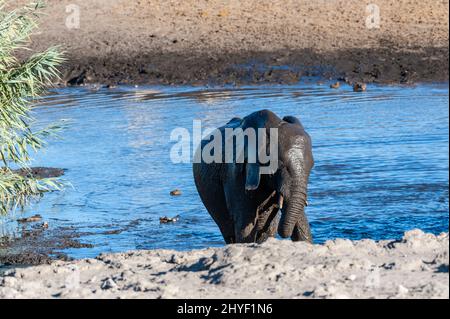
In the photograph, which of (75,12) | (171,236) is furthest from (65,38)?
(171,236)

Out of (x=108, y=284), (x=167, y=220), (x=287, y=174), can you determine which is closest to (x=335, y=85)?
(x=167, y=220)

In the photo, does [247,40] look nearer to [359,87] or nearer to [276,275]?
[359,87]

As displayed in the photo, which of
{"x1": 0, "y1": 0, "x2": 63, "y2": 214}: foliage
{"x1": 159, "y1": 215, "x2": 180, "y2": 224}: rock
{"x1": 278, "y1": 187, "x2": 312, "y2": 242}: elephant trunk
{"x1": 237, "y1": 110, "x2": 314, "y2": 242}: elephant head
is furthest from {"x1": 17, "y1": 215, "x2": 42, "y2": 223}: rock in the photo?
{"x1": 278, "y1": 187, "x2": 312, "y2": 242}: elephant trunk

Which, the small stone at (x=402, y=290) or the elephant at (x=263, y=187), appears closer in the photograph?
the small stone at (x=402, y=290)

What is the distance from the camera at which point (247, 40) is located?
1035 inches

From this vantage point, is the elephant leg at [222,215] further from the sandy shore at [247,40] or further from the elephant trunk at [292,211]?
the sandy shore at [247,40]

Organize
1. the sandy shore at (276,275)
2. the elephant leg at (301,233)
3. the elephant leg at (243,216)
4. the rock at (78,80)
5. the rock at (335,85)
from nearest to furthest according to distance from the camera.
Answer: the sandy shore at (276,275) → the elephant leg at (301,233) → the elephant leg at (243,216) → the rock at (335,85) → the rock at (78,80)

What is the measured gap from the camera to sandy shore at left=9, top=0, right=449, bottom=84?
971 inches

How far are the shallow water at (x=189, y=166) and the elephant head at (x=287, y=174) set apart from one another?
8.54 feet

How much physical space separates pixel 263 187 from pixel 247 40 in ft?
54.2

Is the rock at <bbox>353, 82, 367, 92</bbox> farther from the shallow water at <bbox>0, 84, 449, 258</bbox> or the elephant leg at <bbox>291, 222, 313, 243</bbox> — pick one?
the elephant leg at <bbox>291, 222, 313, 243</bbox>

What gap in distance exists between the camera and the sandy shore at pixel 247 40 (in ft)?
80.9

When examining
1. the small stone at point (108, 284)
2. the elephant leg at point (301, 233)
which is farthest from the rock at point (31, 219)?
the small stone at point (108, 284)

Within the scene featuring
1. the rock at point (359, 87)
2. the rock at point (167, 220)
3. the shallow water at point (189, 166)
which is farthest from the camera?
the rock at point (359, 87)
